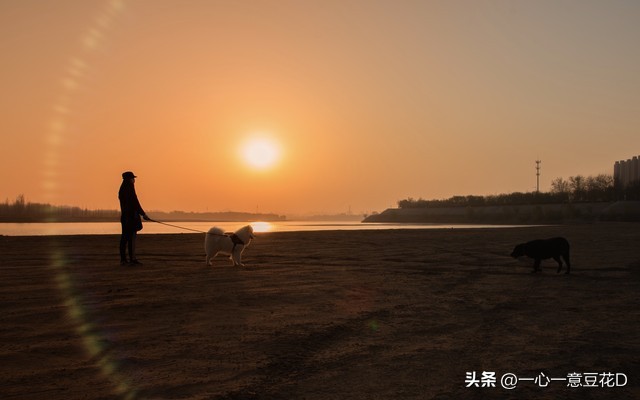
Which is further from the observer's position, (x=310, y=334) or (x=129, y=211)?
(x=129, y=211)

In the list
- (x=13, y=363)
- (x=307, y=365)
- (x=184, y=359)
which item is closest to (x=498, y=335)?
(x=307, y=365)

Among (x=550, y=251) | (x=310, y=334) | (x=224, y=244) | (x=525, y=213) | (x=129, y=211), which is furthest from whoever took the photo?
(x=525, y=213)

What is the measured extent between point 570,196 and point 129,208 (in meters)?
106

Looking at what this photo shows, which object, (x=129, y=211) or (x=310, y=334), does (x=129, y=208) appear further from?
(x=310, y=334)

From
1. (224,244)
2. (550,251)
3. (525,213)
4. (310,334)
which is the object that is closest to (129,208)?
(224,244)

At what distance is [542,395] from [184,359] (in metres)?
3.36

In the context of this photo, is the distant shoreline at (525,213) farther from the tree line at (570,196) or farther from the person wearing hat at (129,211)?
the person wearing hat at (129,211)

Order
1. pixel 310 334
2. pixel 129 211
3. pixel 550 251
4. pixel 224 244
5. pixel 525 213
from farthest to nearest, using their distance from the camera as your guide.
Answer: pixel 525 213, pixel 224 244, pixel 129 211, pixel 550 251, pixel 310 334

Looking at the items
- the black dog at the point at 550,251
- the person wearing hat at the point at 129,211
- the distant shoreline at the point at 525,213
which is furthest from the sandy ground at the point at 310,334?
the distant shoreline at the point at 525,213

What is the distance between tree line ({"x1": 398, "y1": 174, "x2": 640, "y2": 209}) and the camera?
90.0 m

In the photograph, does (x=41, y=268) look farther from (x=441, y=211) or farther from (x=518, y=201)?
(x=441, y=211)

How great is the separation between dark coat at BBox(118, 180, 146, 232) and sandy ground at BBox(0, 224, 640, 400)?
151cm

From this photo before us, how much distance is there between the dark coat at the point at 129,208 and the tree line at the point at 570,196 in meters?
91.5

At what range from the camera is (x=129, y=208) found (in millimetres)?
12766
